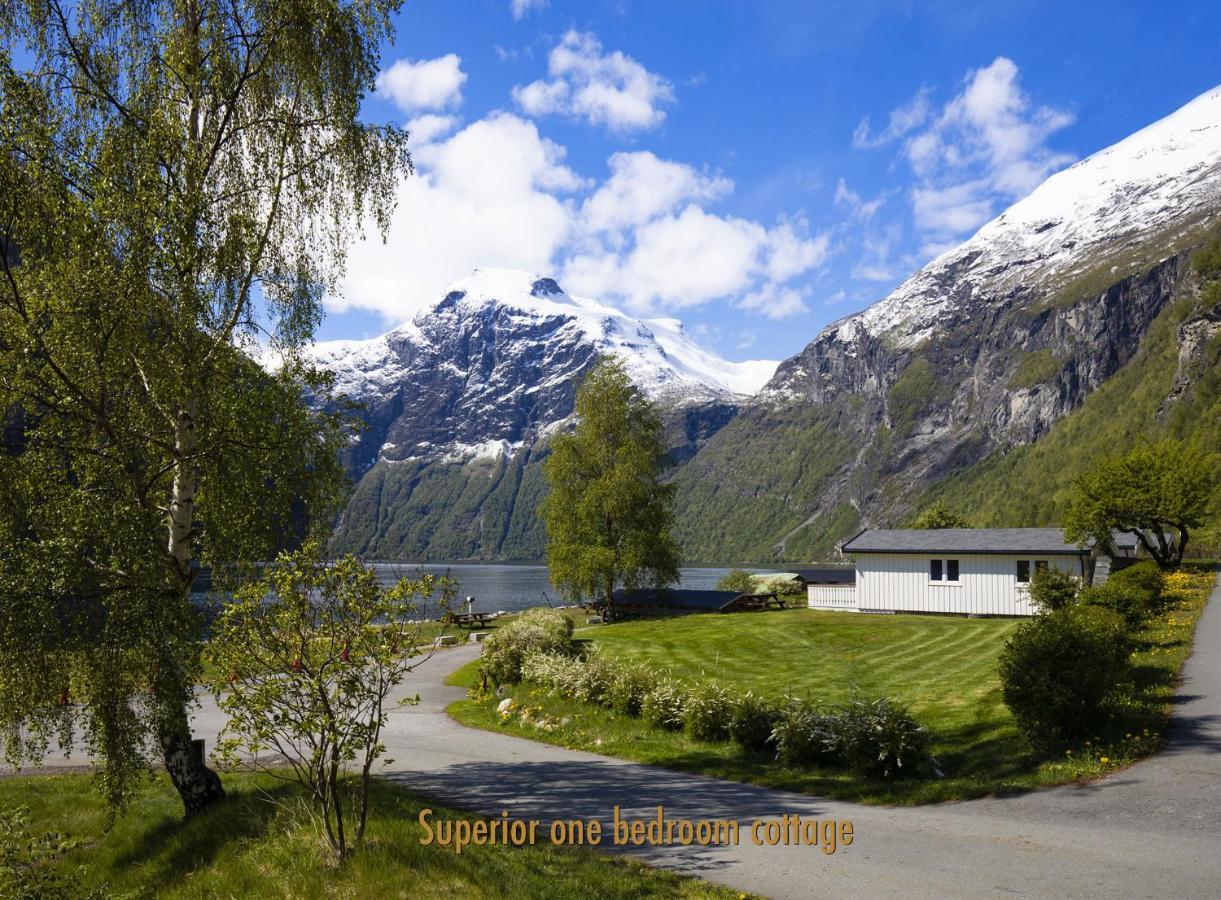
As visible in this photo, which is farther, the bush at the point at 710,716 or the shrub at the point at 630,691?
the shrub at the point at 630,691

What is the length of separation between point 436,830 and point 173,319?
8179mm

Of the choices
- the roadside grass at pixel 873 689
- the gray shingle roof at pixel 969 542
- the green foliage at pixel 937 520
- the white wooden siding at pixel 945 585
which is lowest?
the roadside grass at pixel 873 689

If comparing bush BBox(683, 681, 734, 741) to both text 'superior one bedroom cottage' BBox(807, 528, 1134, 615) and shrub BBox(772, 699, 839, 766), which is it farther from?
text 'superior one bedroom cottage' BBox(807, 528, 1134, 615)

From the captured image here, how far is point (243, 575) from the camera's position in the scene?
535 inches

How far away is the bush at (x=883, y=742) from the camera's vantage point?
13.2m

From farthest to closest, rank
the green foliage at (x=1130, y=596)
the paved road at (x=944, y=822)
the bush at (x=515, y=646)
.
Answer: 1. the green foliage at (x=1130, y=596)
2. the bush at (x=515, y=646)
3. the paved road at (x=944, y=822)

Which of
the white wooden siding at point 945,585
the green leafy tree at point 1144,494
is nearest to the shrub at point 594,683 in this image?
the white wooden siding at point 945,585

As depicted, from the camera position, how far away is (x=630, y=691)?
62.9 ft

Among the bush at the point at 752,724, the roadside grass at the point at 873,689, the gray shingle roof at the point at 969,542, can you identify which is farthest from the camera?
the gray shingle roof at the point at 969,542

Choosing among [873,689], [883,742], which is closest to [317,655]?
[883,742]

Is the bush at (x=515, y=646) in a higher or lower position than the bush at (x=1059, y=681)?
lower

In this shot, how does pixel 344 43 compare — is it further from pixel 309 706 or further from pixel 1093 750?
pixel 1093 750

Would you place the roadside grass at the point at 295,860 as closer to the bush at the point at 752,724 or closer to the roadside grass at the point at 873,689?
the roadside grass at the point at 873,689

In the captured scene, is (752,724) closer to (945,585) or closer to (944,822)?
(944,822)
